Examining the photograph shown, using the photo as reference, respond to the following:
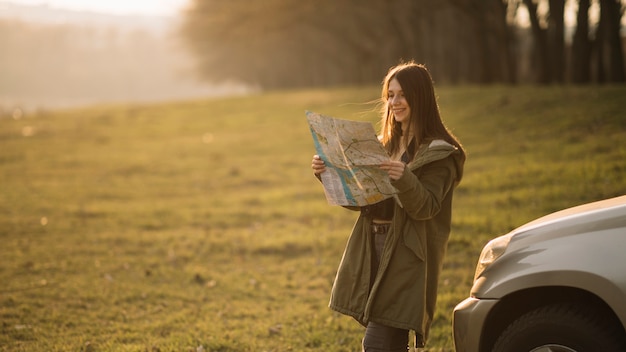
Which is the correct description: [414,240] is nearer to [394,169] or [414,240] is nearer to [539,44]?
[394,169]

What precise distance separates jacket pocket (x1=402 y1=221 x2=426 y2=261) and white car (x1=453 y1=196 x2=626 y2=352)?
1.13 feet

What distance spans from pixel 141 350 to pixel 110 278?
2.97m

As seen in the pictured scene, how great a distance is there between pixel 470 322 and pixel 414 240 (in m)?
0.51

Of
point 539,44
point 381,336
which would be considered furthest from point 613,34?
point 381,336

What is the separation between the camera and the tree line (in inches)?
877

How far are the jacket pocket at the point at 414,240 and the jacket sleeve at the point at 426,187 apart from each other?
0.08 metres

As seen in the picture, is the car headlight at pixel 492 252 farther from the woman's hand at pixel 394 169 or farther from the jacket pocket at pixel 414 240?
the woman's hand at pixel 394 169

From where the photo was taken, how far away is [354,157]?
374cm

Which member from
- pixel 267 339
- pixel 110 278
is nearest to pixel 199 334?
pixel 267 339

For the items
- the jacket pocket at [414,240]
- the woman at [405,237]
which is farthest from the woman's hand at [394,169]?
the jacket pocket at [414,240]

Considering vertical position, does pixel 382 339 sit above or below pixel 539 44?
below

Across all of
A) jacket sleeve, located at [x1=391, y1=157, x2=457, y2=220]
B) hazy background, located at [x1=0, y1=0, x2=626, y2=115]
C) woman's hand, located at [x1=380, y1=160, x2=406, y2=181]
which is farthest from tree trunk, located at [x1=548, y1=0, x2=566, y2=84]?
woman's hand, located at [x1=380, y1=160, x2=406, y2=181]

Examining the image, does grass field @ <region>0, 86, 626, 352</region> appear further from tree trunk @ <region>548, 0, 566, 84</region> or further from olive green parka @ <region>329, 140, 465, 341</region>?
tree trunk @ <region>548, 0, 566, 84</region>

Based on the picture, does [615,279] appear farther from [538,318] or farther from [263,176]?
[263,176]
